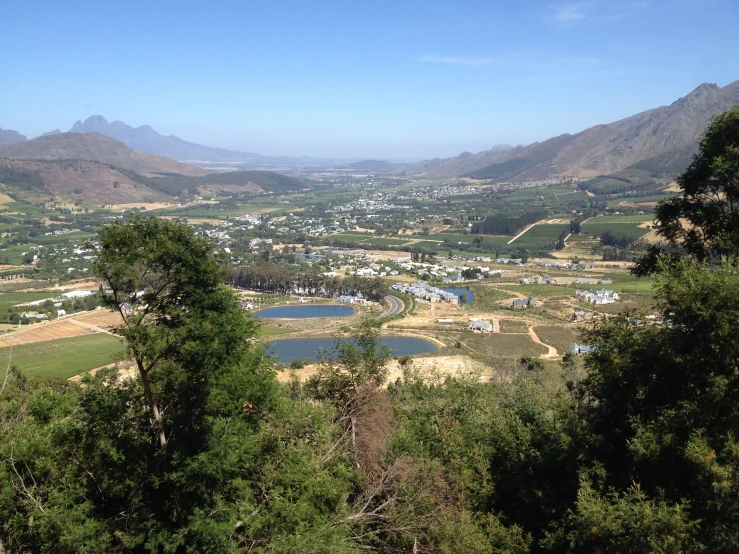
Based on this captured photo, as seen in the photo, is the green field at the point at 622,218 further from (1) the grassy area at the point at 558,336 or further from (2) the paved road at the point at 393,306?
(1) the grassy area at the point at 558,336

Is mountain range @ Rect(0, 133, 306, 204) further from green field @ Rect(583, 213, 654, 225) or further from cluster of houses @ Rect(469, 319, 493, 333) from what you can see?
cluster of houses @ Rect(469, 319, 493, 333)

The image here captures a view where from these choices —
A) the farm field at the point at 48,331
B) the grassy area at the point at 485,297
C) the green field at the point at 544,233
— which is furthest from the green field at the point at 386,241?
the farm field at the point at 48,331

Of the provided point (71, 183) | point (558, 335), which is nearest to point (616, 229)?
point (558, 335)

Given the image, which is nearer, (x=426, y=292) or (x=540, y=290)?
(x=426, y=292)

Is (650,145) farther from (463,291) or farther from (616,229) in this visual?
(463,291)

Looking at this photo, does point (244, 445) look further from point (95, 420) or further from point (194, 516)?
point (95, 420)
